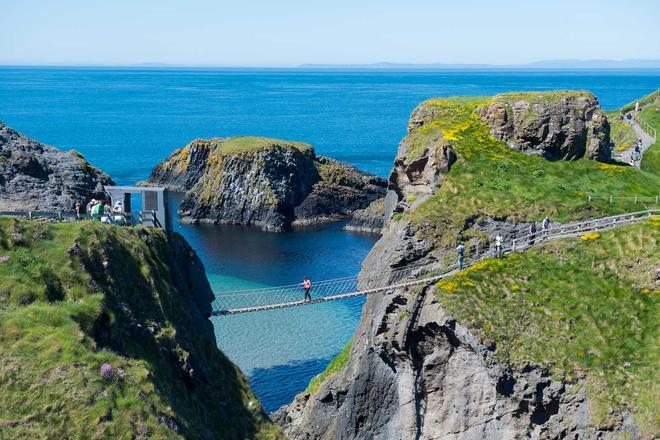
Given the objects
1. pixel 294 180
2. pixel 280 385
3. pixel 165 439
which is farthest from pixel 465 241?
pixel 294 180

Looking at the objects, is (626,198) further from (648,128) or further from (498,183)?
(648,128)

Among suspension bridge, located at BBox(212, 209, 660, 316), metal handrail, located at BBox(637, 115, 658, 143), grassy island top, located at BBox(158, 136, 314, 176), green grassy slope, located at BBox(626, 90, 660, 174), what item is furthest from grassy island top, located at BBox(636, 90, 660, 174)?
grassy island top, located at BBox(158, 136, 314, 176)

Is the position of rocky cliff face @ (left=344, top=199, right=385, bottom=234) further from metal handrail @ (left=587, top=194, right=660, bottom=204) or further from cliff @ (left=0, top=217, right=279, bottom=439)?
cliff @ (left=0, top=217, right=279, bottom=439)

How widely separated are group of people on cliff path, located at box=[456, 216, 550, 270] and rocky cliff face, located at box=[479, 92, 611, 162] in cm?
860

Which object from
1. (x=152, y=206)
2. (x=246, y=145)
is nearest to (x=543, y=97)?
(x=152, y=206)

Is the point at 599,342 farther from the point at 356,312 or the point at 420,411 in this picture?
the point at 356,312

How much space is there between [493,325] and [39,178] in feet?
153

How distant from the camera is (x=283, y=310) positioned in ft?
227

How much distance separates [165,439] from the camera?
1014 inches

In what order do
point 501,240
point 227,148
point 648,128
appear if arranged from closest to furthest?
1. point 501,240
2. point 648,128
3. point 227,148

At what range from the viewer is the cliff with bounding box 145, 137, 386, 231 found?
103 meters

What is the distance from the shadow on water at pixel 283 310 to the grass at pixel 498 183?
1477cm

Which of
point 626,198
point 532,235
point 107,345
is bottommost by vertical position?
point 107,345

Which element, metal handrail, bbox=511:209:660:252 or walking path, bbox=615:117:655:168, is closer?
metal handrail, bbox=511:209:660:252
